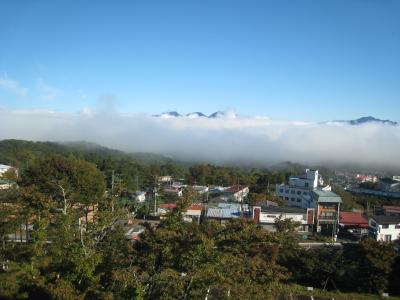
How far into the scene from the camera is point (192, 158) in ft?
405

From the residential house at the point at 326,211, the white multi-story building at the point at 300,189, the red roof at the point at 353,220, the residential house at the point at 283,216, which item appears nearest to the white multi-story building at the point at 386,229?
the residential house at the point at 326,211

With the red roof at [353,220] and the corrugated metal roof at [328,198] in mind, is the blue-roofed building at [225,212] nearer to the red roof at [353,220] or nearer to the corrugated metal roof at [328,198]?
the corrugated metal roof at [328,198]

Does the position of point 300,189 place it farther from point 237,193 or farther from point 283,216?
point 283,216

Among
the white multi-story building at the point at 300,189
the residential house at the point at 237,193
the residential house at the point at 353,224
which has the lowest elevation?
the residential house at the point at 353,224

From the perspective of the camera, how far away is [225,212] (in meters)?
30.6

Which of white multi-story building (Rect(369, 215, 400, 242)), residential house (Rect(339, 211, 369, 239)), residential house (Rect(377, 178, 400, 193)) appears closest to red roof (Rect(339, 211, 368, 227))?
residential house (Rect(339, 211, 369, 239))

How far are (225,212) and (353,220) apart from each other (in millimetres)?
10887

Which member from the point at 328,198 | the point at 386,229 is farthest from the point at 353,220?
the point at 386,229

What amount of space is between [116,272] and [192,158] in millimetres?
115126

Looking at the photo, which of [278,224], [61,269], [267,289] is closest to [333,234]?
[278,224]

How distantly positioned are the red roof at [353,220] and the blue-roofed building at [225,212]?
26.6 ft

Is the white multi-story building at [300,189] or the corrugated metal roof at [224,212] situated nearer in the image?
the corrugated metal roof at [224,212]

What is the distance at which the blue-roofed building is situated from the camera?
2986 centimetres

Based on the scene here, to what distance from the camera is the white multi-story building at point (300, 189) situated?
120 ft
